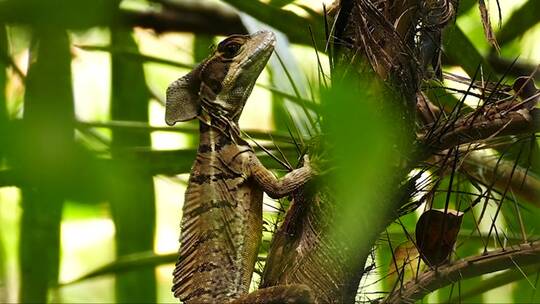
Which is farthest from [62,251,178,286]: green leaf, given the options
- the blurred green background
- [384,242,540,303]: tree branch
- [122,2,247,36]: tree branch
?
[384,242,540,303]: tree branch

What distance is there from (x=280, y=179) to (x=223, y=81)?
748mm

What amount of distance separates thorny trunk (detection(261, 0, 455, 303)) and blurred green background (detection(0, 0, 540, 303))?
4.4 inches

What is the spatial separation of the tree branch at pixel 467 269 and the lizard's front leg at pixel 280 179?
0.31 metres

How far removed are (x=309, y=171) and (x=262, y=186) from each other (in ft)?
2.73

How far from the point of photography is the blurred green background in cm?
93

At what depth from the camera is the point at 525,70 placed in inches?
136

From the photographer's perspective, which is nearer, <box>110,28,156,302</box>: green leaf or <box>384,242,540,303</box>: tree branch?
<box>384,242,540,303</box>: tree branch

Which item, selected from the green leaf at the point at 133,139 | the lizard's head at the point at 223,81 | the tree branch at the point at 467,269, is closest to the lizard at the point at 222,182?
the lizard's head at the point at 223,81

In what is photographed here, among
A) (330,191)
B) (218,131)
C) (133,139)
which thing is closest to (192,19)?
(133,139)

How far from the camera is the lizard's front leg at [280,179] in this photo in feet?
6.15

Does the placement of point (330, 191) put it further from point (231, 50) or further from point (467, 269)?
point (231, 50)

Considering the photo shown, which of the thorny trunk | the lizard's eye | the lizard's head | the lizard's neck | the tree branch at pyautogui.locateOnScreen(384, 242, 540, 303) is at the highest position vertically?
the lizard's eye

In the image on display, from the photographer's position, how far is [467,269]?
1.63m

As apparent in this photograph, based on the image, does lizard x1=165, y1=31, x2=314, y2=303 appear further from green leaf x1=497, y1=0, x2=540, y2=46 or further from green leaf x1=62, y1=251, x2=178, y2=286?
green leaf x1=497, y1=0, x2=540, y2=46
